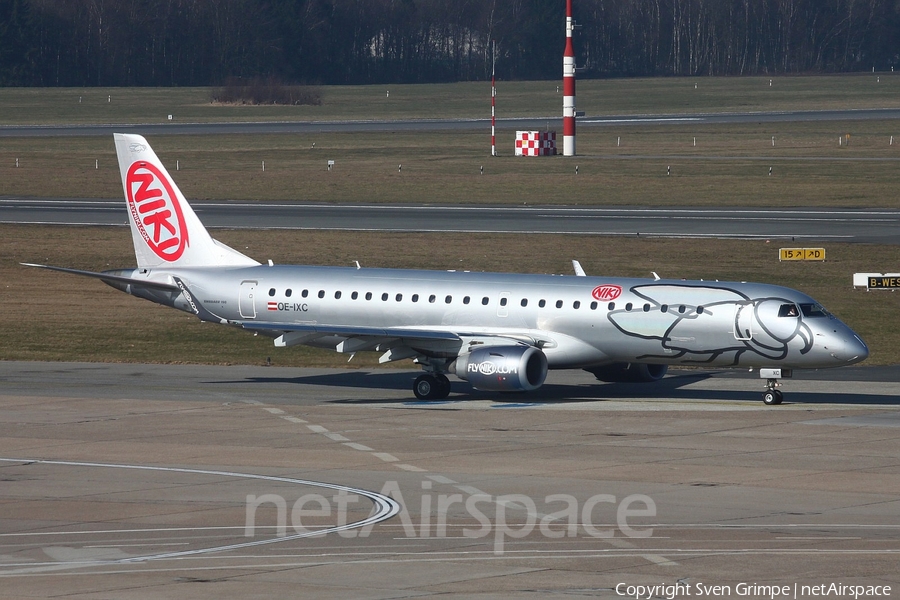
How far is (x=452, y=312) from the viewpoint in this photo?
4119 cm

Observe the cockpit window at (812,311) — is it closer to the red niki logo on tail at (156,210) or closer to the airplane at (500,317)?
the airplane at (500,317)

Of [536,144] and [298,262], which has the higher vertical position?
[536,144]

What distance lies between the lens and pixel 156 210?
46.2 meters

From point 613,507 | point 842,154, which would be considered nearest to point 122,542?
point 613,507

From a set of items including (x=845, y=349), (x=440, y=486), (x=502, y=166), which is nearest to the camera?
(x=440, y=486)

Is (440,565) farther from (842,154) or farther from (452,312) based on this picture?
(842,154)

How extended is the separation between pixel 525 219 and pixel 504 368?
4249 centimetres

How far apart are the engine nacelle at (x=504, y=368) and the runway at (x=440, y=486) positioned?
91 centimetres

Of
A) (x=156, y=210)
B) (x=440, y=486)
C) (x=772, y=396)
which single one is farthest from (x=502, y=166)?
(x=440, y=486)

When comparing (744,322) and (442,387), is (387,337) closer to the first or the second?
(442,387)

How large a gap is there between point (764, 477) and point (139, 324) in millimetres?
32491

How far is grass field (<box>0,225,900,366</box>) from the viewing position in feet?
164

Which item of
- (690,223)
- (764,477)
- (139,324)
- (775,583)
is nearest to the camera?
(775,583)

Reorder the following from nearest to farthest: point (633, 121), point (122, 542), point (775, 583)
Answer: point (775, 583), point (122, 542), point (633, 121)
